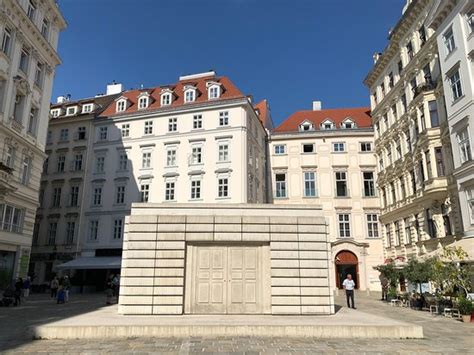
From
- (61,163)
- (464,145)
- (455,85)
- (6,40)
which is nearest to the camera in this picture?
(464,145)

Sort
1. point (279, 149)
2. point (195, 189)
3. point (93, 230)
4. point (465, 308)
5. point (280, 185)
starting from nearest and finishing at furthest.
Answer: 1. point (465, 308)
2. point (195, 189)
3. point (93, 230)
4. point (280, 185)
5. point (279, 149)

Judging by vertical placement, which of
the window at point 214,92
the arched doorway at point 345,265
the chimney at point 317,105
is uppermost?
the chimney at point 317,105

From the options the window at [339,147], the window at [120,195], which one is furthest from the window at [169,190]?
the window at [339,147]

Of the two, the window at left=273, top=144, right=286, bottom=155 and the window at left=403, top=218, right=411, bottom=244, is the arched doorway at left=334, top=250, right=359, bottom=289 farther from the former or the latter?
the window at left=273, top=144, right=286, bottom=155

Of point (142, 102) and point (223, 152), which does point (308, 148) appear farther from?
point (142, 102)

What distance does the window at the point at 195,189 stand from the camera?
125 feet

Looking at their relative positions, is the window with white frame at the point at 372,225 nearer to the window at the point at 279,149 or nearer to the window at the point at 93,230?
the window at the point at 279,149

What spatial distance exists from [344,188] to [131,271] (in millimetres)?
32789

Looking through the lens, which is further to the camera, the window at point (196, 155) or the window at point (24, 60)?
the window at point (196, 155)

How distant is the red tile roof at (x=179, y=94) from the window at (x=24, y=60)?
14.2 metres

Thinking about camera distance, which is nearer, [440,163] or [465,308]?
[465,308]

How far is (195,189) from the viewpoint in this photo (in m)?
38.3

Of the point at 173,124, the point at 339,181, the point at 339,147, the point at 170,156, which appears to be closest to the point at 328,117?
the point at 339,147

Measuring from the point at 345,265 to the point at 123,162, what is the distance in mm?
26612
